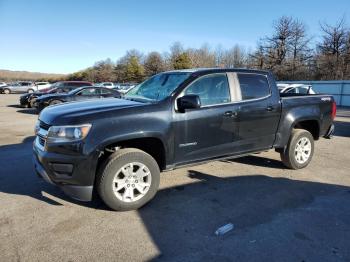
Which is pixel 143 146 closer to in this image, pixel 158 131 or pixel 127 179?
pixel 158 131

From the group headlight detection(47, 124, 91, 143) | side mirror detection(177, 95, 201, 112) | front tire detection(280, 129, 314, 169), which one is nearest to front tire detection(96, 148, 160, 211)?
headlight detection(47, 124, 91, 143)

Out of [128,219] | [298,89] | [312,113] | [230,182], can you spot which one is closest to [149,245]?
[128,219]

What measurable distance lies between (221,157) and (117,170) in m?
1.78

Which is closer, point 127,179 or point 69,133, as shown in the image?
point 69,133

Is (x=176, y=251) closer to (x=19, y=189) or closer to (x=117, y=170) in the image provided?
(x=117, y=170)

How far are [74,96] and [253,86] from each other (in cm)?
1190

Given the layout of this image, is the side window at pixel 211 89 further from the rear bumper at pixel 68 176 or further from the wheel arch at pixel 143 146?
the rear bumper at pixel 68 176

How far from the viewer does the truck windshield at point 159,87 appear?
16.3 feet

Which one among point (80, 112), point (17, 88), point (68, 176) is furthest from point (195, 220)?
point (17, 88)

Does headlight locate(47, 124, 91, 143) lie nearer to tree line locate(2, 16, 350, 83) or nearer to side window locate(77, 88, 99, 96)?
side window locate(77, 88, 99, 96)

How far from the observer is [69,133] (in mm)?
4059

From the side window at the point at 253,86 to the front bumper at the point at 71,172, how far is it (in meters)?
2.74

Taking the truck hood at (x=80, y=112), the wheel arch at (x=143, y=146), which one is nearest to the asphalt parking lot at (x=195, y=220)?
the wheel arch at (x=143, y=146)

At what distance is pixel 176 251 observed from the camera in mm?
3436
